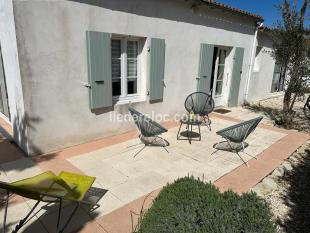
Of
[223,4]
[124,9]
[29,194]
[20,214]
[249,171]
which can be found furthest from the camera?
[223,4]

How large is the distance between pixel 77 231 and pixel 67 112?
249cm

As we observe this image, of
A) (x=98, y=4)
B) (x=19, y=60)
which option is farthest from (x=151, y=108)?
(x=19, y=60)

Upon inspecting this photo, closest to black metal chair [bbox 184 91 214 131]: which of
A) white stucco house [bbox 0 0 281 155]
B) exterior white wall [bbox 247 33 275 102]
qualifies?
white stucco house [bbox 0 0 281 155]

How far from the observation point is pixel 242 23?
804cm

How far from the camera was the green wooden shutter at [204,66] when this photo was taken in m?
6.86

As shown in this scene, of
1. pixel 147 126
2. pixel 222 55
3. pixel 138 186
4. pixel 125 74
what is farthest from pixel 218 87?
pixel 138 186

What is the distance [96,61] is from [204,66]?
3713 mm

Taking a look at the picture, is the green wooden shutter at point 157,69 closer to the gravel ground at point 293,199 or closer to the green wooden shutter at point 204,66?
the green wooden shutter at point 204,66

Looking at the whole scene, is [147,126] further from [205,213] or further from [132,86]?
[205,213]

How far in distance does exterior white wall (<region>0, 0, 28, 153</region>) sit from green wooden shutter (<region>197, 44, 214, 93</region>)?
4.84 m

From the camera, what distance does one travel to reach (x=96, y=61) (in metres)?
4.46

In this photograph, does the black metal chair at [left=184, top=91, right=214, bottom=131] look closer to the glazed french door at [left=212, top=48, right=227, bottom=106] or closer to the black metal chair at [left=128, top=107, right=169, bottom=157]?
the black metal chair at [left=128, top=107, right=169, bottom=157]

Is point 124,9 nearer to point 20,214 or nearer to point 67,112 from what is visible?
point 67,112

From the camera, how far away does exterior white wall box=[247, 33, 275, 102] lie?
9680 mm
